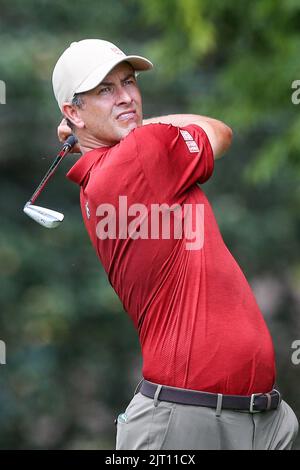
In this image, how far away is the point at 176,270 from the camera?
3615 millimetres

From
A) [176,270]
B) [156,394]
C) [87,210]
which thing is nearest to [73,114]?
[87,210]

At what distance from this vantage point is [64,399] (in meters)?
11.2

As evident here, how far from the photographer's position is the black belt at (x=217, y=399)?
11.6 ft

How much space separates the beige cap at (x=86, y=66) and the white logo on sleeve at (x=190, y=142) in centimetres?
30

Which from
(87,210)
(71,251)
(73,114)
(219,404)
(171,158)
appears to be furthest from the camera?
(71,251)

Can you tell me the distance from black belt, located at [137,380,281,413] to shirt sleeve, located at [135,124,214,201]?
0.62m

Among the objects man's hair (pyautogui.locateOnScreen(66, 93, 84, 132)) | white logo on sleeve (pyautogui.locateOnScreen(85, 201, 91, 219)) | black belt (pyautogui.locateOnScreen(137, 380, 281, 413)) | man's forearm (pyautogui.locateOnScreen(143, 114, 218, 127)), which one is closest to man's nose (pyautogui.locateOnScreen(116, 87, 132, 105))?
man's hair (pyautogui.locateOnScreen(66, 93, 84, 132))

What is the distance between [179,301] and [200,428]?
15.6 inches

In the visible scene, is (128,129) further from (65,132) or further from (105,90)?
(65,132)

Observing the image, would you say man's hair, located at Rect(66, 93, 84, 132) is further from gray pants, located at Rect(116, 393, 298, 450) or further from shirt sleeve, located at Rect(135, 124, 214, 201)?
gray pants, located at Rect(116, 393, 298, 450)

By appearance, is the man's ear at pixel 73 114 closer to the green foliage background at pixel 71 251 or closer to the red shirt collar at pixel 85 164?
the red shirt collar at pixel 85 164
